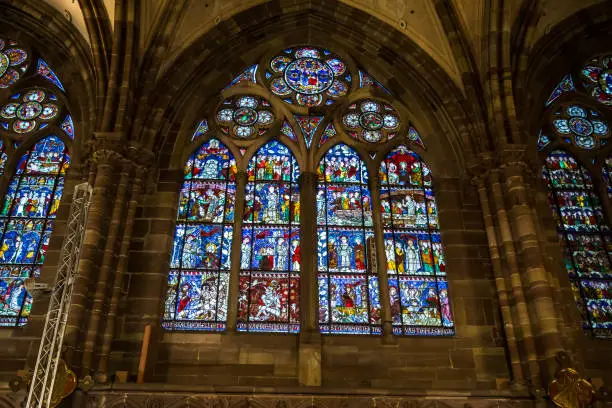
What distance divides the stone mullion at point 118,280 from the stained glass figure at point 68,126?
219 cm

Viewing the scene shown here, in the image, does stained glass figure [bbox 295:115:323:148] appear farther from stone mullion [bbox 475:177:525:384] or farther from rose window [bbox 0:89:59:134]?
rose window [bbox 0:89:59:134]

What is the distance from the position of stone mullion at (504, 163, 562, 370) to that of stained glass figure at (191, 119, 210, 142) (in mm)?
6031

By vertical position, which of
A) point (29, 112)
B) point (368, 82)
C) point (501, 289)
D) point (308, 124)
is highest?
point (368, 82)

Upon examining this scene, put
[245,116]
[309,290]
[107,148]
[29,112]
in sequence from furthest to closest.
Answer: [245,116]
[29,112]
[107,148]
[309,290]

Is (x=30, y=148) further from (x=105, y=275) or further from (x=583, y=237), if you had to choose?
(x=583, y=237)

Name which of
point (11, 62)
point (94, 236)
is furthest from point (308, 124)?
point (11, 62)

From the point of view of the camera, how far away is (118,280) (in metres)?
10.4

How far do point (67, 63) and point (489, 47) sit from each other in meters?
8.68

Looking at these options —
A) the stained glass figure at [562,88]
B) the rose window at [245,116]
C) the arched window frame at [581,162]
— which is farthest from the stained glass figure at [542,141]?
the rose window at [245,116]

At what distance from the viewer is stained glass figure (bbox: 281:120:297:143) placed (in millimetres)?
12914

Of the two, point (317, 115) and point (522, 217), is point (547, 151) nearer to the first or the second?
Result: point (522, 217)

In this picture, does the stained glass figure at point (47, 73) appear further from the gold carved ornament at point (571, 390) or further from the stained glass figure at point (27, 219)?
the gold carved ornament at point (571, 390)

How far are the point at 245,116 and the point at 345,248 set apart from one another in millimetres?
3705

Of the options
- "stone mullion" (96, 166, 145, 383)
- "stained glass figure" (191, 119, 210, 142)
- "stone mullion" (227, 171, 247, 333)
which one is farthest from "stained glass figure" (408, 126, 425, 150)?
"stone mullion" (96, 166, 145, 383)
